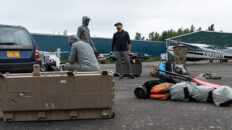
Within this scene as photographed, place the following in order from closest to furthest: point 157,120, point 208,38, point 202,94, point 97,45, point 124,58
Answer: point 157,120 < point 202,94 < point 124,58 < point 208,38 < point 97,45

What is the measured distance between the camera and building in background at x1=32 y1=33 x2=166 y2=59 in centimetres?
2653

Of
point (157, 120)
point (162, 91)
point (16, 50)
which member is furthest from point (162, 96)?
point (16, 50)

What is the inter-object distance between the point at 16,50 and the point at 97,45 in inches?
1076

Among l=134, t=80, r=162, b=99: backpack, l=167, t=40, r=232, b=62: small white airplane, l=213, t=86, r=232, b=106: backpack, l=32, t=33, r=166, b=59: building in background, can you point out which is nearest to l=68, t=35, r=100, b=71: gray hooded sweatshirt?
l=134, t=80, r=162, b=99: backpack

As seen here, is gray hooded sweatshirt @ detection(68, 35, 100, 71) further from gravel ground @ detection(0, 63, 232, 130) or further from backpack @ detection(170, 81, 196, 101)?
backpack @ detection(170, 81, 196, 101)

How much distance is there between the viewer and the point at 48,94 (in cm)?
266

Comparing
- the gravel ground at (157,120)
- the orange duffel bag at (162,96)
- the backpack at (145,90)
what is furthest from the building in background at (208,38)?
the gravel ground at (157,120)

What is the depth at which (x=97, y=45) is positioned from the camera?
31812mm

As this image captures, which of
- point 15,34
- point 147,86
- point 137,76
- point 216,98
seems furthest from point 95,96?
point 137,76

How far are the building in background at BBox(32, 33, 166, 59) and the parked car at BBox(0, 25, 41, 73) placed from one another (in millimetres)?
17666

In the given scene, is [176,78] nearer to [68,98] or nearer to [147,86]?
[147,86]

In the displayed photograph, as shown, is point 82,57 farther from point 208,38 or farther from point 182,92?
point 208,38

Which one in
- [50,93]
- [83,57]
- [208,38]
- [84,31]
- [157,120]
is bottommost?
[157,120]

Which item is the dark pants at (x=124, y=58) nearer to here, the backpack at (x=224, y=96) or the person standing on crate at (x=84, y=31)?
→ the person standing on crate at (x=84, y=31)
